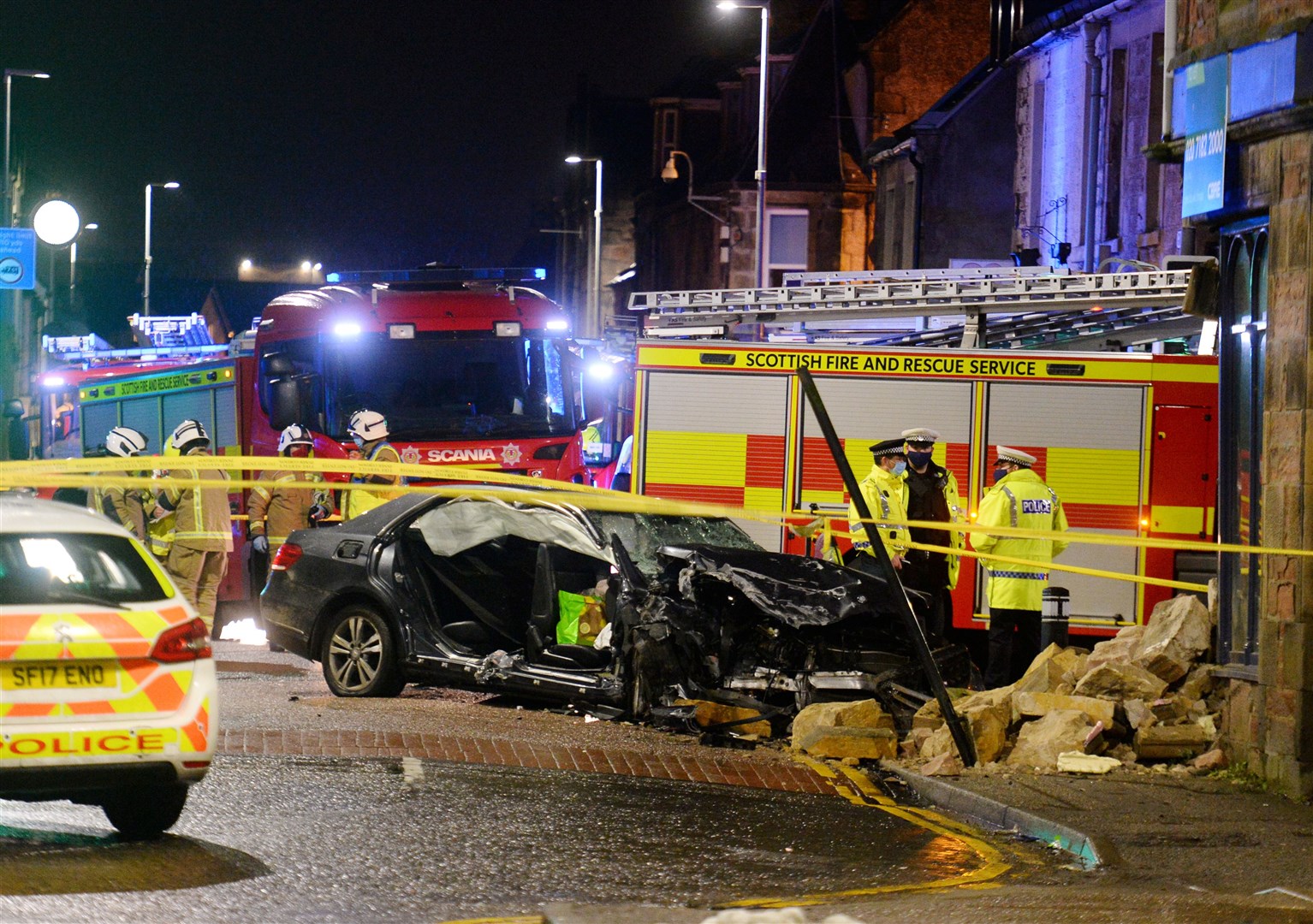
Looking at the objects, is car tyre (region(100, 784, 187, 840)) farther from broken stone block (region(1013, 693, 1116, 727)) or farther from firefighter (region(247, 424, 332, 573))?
firefighter (region(247, 424, 332, 573))

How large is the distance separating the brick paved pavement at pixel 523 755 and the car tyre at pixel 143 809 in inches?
75.3

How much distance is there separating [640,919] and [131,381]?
16.1m

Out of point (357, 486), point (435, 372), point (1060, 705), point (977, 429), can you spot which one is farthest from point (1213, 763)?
point (435, 372)

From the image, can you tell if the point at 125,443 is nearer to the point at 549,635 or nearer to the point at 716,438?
the point at 716,438

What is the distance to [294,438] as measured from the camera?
17.0m

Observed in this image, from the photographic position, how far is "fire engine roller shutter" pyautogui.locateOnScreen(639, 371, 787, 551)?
14875 millimetres

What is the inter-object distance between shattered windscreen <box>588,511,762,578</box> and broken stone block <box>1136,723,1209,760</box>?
2.81 metres

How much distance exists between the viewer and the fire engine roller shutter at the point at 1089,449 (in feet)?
48.0

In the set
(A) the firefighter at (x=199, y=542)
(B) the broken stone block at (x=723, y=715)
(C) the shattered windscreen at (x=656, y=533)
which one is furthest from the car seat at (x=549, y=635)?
(A) the firefighter at (x=199, y=542)

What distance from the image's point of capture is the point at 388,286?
18438mm

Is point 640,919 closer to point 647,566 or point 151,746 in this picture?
point 151,746

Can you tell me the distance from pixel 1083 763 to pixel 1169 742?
2.11ft

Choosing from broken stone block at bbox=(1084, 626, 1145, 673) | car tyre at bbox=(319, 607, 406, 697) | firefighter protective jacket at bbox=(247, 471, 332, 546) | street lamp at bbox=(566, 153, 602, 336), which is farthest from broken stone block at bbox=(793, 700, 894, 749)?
street lamp at bbox=(566, 153, 602, 336)

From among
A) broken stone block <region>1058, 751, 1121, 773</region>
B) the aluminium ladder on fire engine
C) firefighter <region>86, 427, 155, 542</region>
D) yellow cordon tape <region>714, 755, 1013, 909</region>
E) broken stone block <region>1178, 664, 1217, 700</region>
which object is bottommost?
yellow cordon tape <region>714, 755, 1013, 909</region>
